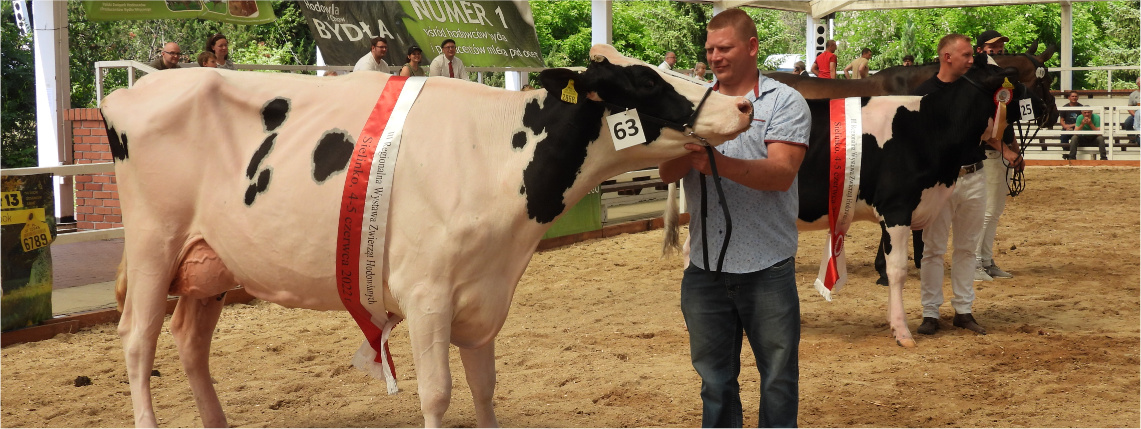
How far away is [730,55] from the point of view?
342cm

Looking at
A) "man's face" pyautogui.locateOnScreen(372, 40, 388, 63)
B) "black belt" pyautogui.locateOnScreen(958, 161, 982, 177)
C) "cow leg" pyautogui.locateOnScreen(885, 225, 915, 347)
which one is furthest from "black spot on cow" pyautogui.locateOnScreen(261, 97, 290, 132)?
"man's face" pyautogui.locateOnScreen(372, 40, 388, 63)

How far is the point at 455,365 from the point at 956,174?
3.58m

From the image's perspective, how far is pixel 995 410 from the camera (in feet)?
16.5

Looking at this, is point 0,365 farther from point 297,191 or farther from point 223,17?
point 223,17

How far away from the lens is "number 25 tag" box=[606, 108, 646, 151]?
338cm

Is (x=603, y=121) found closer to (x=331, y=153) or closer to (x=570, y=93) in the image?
(x=570, y=93)

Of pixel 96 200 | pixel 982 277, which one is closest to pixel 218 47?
pixel 96 200

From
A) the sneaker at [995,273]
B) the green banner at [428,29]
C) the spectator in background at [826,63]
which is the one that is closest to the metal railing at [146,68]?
the green banner at [428,29]

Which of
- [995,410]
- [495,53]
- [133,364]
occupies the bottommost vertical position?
[995,410]

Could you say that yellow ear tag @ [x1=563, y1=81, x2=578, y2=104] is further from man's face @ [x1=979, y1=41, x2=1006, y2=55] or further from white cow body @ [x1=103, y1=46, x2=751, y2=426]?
man's face @ [x1=979, y1=41, x2=1006, y2=55]

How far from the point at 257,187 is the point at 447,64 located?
330 inches

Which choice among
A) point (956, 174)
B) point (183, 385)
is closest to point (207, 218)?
point (183, 385)

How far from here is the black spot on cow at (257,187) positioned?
3856 millimetres

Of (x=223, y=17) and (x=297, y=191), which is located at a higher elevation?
(x=223, y=17)
